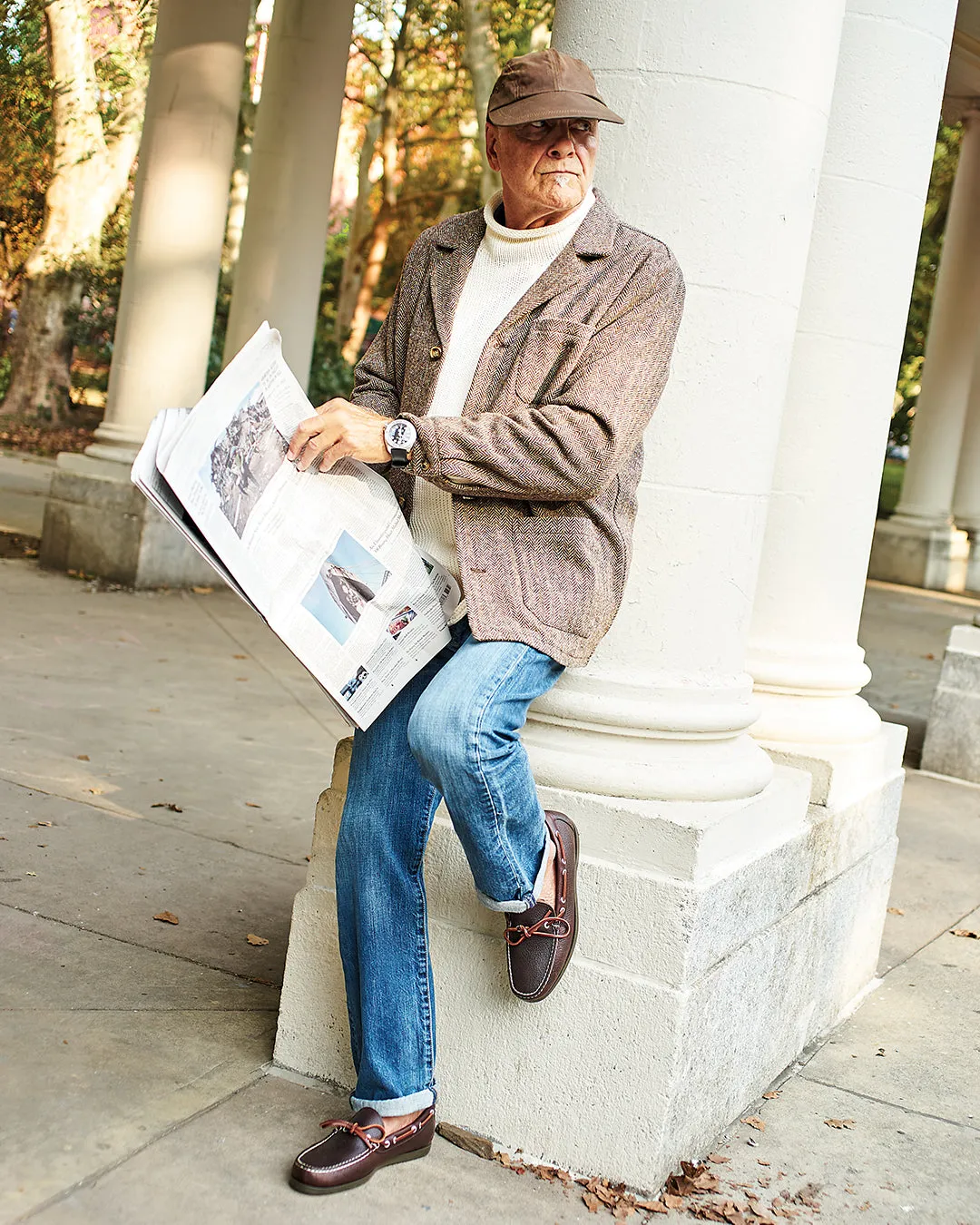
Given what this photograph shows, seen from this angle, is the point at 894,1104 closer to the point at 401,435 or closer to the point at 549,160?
the point at 401,435

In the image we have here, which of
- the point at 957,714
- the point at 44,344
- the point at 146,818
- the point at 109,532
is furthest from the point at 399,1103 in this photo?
the point at 44,344

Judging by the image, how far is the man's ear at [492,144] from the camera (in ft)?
9.55

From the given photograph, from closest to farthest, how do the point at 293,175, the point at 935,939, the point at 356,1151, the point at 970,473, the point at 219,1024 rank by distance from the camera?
the point at 356,1151 → the point at 219,1024 → the point at 935,939 → the point at 293,175 → the point at 970,473

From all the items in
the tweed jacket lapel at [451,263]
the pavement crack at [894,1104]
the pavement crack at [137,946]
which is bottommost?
the pavement crack at [894,1104]

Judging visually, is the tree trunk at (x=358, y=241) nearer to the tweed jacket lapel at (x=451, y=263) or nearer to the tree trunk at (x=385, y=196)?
the tree trunk at (x=385, y=196)

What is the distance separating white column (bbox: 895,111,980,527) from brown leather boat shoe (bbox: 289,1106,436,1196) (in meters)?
15.9

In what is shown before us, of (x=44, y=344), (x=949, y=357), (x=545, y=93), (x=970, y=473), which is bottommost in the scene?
(x=545, y=93)

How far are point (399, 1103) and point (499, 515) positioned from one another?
4.14 ft

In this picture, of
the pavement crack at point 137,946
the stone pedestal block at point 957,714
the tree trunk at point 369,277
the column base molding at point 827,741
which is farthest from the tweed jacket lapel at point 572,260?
the tree trunk at point 369,277

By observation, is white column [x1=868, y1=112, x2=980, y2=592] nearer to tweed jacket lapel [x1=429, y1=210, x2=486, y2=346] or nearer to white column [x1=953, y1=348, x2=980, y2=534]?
white column [x1=953, y1=348, x2=980, y2=534]

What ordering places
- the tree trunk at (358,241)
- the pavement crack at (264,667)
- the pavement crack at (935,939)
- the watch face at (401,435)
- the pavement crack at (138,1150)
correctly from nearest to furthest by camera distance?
the pavement crack at (138,1150) < the watch face at (401,435) < the pavement crack at (935,939) < the pavement crack at (264,667) < the tree trunk at (358,241)

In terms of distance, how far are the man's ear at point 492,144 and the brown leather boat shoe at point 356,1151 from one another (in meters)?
2.00

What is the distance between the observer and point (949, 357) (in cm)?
1739

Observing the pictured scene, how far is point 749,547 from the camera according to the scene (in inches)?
134
